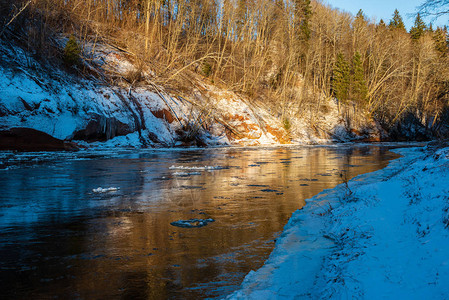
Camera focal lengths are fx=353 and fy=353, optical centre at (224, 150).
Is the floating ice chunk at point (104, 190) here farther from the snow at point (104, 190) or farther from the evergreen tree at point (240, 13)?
the evergreen tree at point (240, 13)

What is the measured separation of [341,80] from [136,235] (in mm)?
55003

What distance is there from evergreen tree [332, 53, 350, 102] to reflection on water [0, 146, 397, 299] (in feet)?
153

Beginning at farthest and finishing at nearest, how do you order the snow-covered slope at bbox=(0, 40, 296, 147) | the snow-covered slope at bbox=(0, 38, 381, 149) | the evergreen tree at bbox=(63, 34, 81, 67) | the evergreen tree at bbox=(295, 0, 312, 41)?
the evergreen tree at bbox=(295, 0, 312, 41) → the evergreen tree at bbox=(63, 34, 81, 67) → the snow-covered slope at bbox=(0, 38, 381, 149) → the snow-covered slope at bbox=(0, 40, 296, 147)

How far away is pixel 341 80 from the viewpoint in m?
55.7

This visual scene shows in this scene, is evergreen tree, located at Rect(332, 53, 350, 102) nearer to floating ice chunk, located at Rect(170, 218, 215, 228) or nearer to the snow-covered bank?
the snow-covered bank

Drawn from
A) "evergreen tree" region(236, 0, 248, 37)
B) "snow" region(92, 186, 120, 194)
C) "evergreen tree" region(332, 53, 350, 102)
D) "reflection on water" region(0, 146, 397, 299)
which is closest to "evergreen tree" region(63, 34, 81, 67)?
"reflection on water" region(0, 146, 397, 299)

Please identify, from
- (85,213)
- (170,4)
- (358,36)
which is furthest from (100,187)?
(358,36)

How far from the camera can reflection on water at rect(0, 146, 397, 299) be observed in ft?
13.7

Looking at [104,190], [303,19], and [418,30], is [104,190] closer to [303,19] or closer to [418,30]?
[303,19]

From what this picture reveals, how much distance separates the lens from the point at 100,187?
416 inches

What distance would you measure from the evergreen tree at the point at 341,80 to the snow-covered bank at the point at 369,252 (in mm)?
50786

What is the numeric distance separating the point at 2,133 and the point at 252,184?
17479 millimetres

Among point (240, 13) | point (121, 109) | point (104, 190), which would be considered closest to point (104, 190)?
point (104, 190)

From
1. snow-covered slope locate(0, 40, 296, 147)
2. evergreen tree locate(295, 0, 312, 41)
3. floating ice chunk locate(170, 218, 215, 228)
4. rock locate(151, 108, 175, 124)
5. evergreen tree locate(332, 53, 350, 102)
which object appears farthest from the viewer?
evergreen tree locate(295, 0, 312, 41)
